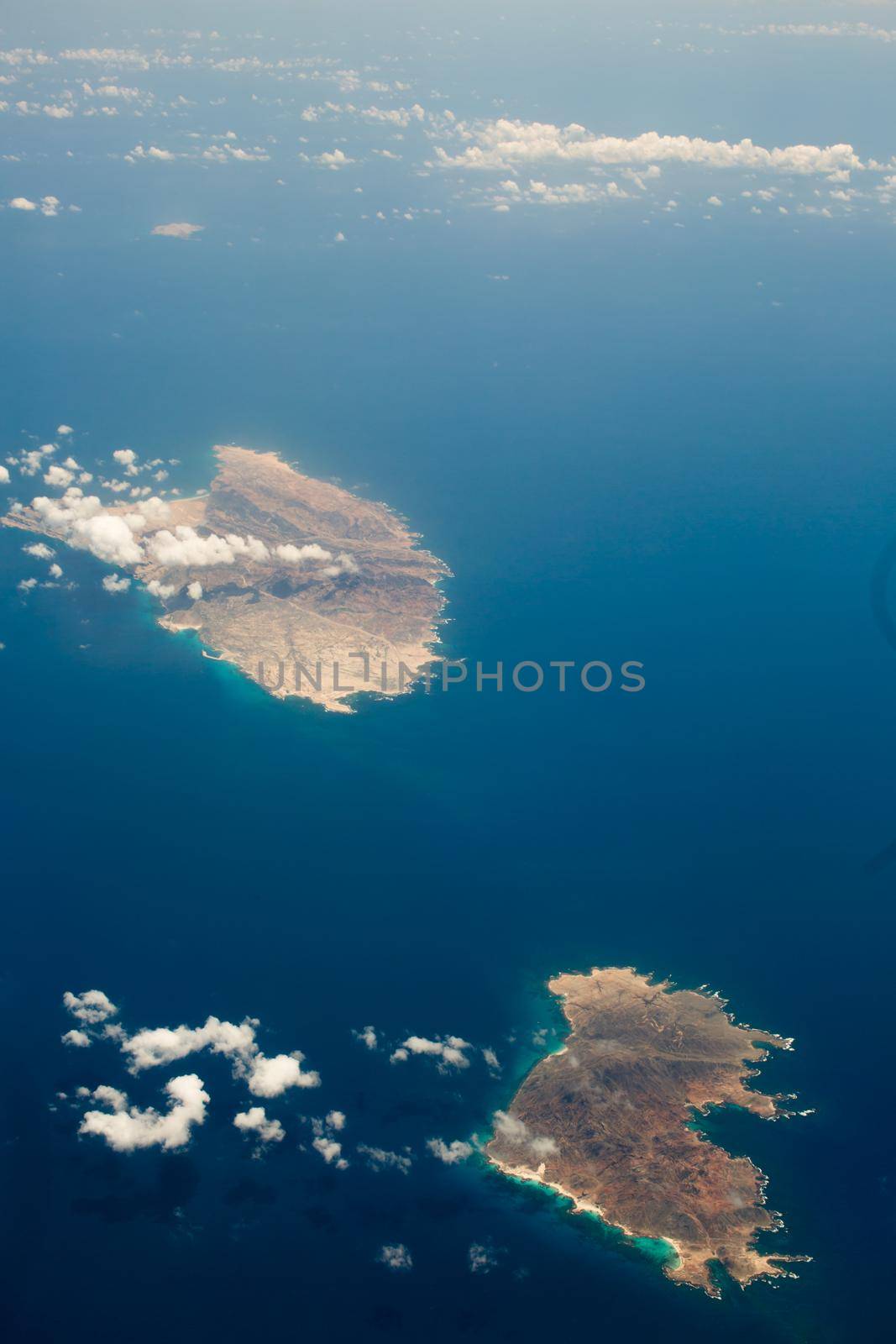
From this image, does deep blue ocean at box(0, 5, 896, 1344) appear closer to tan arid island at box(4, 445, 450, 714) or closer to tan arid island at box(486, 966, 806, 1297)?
tan arid island at box(486, 966, 806, 1297)

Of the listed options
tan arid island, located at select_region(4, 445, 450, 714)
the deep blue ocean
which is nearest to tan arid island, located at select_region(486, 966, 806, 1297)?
the deep blue ocean

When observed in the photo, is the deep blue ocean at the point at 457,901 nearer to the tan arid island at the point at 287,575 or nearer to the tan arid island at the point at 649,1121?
the tan arid island at the point at 649,1121

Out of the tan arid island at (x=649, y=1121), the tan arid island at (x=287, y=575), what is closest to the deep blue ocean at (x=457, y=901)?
the tan arid island at (x=649, y=1121)

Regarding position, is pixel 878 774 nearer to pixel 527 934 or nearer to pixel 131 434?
pixel 527 934

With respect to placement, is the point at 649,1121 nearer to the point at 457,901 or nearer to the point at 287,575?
the point at 457,901

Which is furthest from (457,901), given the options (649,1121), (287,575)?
(287,575)

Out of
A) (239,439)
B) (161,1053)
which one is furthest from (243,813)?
(239,439)
